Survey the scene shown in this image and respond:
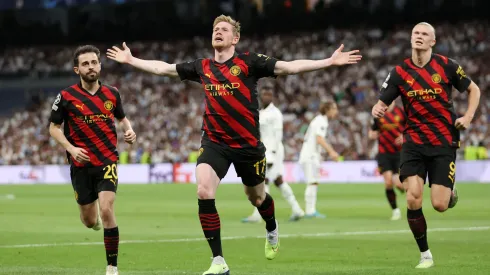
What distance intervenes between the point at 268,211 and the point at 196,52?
47245 millimetres

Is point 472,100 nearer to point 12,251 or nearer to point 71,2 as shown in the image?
point 12,251

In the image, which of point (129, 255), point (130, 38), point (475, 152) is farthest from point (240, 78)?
point (130, 38)

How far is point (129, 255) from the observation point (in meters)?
12.7

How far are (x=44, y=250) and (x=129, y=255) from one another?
5.48 ft

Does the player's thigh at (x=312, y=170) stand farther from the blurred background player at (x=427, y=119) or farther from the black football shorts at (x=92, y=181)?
the black football shorts at (x=92, y=181)

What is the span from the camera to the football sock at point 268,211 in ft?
36.8

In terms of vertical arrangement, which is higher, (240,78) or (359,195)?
(240,78)

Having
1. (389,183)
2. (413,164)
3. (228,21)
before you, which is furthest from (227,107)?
(389,183)

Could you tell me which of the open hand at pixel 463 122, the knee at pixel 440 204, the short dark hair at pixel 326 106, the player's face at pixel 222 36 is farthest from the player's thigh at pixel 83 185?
the short dark hair at pixel 326 106

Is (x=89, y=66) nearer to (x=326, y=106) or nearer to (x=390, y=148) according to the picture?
(x=390, y=148)

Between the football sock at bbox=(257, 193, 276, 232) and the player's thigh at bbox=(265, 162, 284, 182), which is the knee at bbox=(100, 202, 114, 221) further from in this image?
the player's thigh at bbox=(265, 162, 284, 182)

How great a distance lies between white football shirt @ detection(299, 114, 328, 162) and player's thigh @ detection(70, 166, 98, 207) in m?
9.77

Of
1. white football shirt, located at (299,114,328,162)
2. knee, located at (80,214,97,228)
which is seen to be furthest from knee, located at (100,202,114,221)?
white football shirt, located at (299,114,328,162)

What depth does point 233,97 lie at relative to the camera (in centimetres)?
1016
